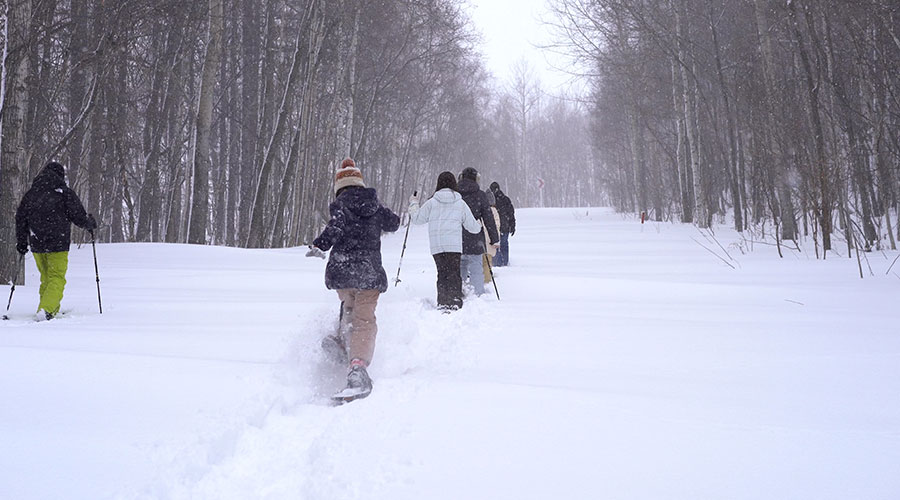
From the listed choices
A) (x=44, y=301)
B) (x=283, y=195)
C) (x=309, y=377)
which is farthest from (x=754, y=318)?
(x=283, y=195)

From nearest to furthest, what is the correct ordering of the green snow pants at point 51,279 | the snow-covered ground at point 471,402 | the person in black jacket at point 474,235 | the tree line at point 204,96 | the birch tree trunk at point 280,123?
the snow-covered ground at point 471,402
the green snow pants at point 51,279
the person in black jacket at point 474,235
the tree line at point 204,96
the birch tree trunk at point 280,123

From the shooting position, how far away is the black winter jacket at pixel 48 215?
6121mm

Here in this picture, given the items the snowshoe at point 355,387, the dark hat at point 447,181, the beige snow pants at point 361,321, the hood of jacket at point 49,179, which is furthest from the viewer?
the dark hat at point 447,181

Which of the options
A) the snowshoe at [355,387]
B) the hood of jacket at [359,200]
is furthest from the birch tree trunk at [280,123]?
the snowshoe at [355,387]

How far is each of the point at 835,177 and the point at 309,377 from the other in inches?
359

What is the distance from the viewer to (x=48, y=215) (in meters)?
6.17

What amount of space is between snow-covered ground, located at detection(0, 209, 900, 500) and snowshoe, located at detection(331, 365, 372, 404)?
0.40 feet

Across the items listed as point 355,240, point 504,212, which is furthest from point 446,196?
point 504,212

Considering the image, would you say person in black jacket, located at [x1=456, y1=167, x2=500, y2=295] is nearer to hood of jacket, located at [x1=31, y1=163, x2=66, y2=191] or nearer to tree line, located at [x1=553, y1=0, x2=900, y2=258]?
hood of jacket, located at [x1=31, y1=163, x2=66, y2=191]

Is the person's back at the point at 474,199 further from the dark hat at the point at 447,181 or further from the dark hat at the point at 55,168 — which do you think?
the dark hat at the point at 55,168

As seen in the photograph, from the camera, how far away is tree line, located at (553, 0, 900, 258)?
9.76 m

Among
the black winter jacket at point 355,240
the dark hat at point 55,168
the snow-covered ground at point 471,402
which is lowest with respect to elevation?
the snow-covered ground at point 471,402

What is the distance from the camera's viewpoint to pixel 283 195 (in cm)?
1648

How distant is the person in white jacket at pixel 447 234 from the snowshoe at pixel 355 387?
2.88 meters
